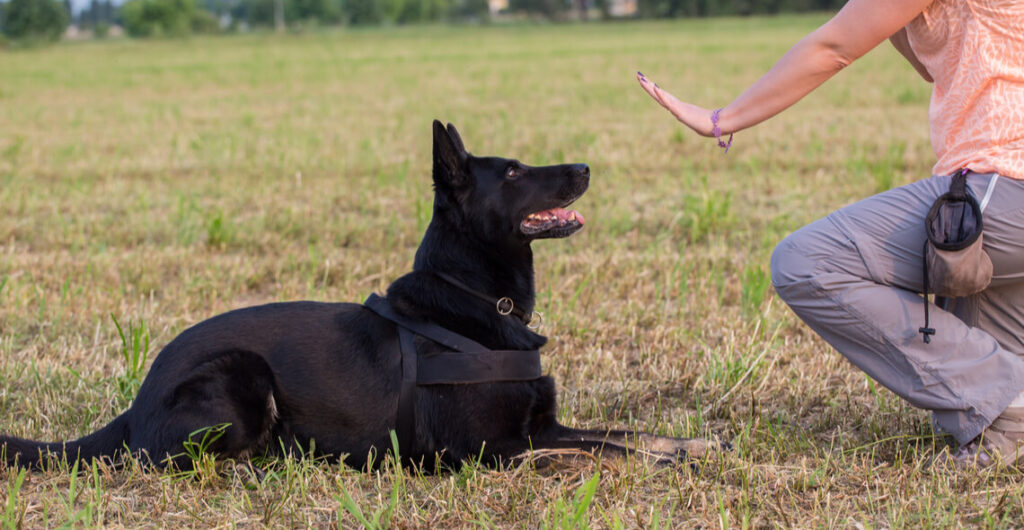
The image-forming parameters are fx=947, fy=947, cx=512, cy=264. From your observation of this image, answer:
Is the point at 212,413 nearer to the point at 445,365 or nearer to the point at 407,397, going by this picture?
the point at 407,397

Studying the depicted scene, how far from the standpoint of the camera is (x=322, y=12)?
114 meters

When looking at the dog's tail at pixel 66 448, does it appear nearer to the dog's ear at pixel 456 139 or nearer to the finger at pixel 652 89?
the dog's ear at pixel 456 139

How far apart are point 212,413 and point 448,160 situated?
119 cm

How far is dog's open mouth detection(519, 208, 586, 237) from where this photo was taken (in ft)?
11.2

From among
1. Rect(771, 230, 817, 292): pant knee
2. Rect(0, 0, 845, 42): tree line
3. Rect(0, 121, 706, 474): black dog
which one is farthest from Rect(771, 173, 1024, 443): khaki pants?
Rect(0, 0, 845, 42): tree line

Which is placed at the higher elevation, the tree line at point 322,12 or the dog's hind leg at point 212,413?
the tree line at point 322,12

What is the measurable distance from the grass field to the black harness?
27 cm

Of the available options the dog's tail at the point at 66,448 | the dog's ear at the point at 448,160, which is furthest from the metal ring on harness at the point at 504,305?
the dog's tail at the point at 66,448

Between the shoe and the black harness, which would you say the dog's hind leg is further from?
the shoe

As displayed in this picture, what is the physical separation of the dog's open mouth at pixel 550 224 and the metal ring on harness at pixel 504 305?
0.83ft

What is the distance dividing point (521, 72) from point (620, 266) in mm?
19915

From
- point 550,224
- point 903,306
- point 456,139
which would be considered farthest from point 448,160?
point 903,306

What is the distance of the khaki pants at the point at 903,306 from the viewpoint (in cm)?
322

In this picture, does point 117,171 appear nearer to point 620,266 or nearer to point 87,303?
point 87,303
